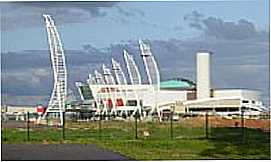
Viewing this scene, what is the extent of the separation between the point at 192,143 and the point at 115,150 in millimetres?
2596

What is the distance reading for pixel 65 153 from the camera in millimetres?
14102

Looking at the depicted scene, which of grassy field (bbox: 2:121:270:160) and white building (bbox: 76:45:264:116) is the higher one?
white building (bbox: 76:45:264:116)

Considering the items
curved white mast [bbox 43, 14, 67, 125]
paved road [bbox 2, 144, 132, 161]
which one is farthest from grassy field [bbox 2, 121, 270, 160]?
curved white mast [bbox 43, 14, 67, 125]

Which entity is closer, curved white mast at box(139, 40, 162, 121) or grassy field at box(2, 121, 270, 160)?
grassy field at box(2, 121, 270, 160)

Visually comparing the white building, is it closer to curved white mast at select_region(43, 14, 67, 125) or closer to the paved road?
curved white mast at select_region(43, 14, 67, 125)

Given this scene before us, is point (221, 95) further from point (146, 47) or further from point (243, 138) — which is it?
point (243, 138)

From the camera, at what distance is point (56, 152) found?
1438 cm

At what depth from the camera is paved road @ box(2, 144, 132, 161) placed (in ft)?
43.4

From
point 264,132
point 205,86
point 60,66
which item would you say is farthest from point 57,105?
point 205,86

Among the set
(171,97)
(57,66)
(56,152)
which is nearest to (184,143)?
(56,152)

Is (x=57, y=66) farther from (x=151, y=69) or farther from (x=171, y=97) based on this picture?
(x=171, y=97)

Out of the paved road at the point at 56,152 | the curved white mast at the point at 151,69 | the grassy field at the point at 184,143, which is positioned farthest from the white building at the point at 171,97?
the paved road at the point at 56,152

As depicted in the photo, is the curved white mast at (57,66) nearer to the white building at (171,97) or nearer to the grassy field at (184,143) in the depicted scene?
the grassy field at (184,143)

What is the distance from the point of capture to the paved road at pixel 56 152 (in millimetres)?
13219
